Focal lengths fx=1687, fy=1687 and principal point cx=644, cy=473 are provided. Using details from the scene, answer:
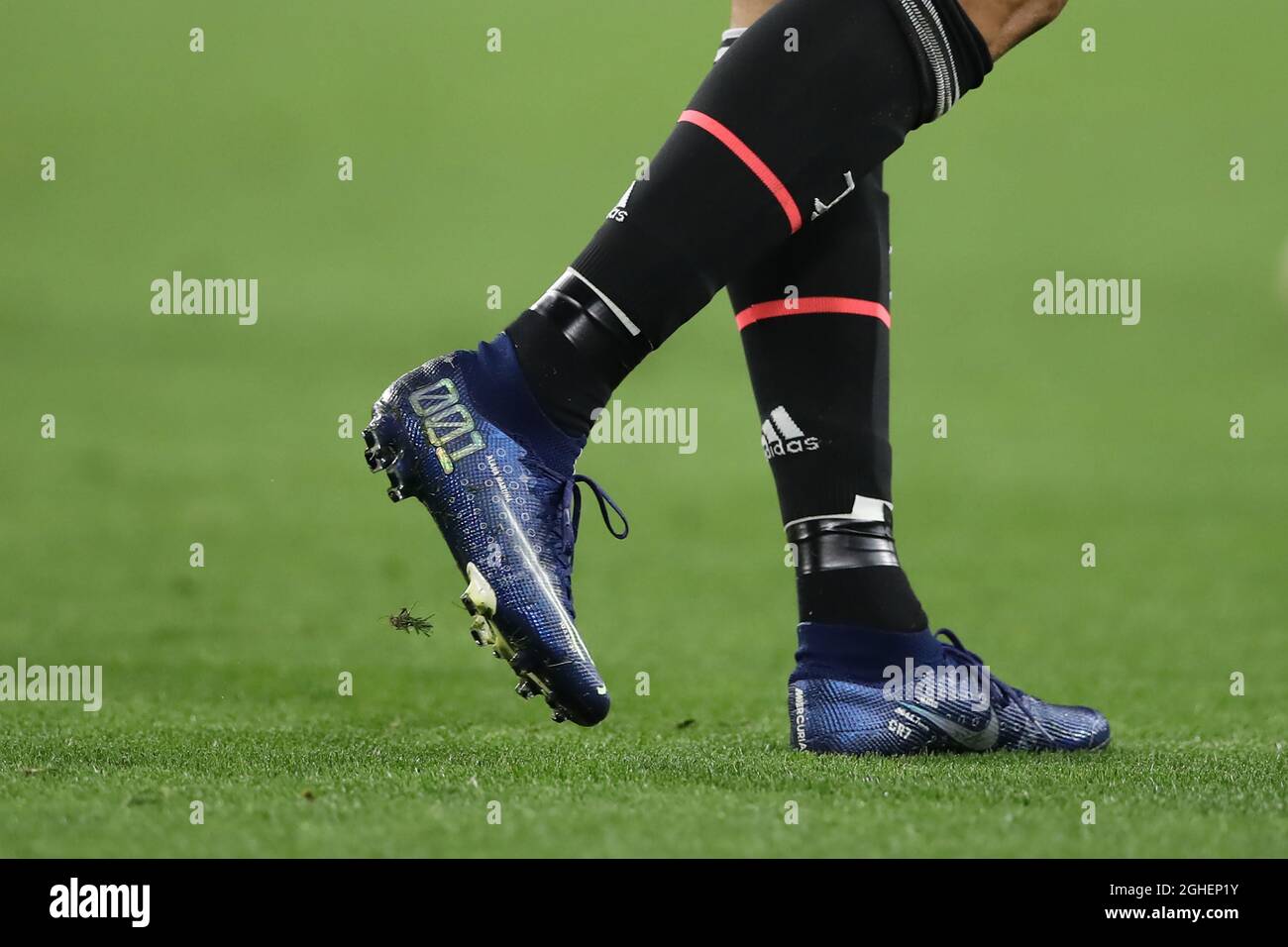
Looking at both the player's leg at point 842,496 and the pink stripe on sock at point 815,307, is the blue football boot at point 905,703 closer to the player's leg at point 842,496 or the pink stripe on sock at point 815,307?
the player's leg at point 842,496

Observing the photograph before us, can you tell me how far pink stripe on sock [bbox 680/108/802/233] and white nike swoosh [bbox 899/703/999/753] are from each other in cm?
53

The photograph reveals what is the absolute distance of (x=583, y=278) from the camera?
5.02 feet

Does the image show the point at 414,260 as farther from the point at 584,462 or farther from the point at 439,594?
the point at 439,594

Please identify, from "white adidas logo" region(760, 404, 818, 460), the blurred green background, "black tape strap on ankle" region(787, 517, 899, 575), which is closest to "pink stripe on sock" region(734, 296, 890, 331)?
"white adidas logo" region(760, 404, 818, 460)

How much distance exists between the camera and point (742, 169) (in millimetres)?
1525

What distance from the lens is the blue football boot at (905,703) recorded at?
1737mm

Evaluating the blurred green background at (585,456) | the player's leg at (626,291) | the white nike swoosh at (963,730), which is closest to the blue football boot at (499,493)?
the player's leg at (626,291)

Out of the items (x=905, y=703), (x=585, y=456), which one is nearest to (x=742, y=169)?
(x=905, y=703)

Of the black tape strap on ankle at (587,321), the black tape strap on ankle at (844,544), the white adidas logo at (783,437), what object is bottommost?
the black tape strap on ankle at (844,544)

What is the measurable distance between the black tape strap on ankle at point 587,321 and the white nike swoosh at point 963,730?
1.62ft

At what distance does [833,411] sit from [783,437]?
2.4 inches

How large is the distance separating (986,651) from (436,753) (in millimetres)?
1551

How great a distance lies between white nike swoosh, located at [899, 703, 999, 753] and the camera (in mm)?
1739

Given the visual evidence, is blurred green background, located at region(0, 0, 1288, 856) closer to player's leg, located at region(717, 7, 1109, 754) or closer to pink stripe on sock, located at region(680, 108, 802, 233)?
player's leg, located at region(717, 7, 1109, 754)
